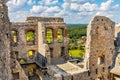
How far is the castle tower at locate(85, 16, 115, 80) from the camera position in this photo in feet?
57.7

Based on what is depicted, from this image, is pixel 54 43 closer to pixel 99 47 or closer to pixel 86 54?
pixel 86 54

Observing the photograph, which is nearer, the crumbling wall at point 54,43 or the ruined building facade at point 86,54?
the ruined building facade at point 86,54

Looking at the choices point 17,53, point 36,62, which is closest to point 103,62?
point 36,62

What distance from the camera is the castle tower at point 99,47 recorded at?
17.6 meters

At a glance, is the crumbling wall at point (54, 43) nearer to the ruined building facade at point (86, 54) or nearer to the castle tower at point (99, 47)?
the ruined building facade at point (86, 54)

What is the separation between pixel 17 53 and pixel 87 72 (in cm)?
918

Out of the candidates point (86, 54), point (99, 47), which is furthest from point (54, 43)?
point (99, 47)

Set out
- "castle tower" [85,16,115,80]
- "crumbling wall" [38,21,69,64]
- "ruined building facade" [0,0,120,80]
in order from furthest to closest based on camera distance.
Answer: "crumbling wall" [38,21,69,64] → "castle tower" [85,16,115,80] → "ruined building facade" [0,0,120,80]

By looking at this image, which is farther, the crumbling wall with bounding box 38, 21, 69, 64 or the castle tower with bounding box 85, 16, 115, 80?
the crumbling wall with bounding box 38, 21, 69, 64

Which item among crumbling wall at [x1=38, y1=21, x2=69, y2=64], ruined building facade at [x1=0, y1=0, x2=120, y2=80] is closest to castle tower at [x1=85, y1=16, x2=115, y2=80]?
ruined building facade at [x1=0, y1=0, x2=120, y2=80]

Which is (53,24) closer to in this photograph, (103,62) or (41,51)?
(41,51)

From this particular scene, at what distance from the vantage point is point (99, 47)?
18203 millimetres

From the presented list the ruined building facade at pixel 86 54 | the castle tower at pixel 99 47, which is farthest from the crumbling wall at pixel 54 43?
the castle tower at pixel 99 47

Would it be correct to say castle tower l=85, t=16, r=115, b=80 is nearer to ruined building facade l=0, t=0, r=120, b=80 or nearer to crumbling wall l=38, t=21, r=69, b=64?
ruined building facade l=0, t=0, r=120, b=80
